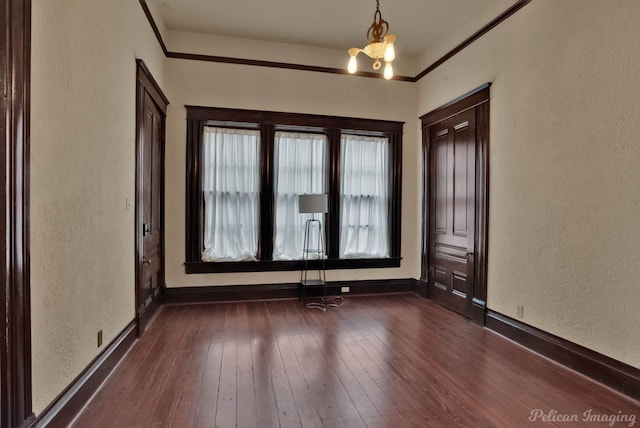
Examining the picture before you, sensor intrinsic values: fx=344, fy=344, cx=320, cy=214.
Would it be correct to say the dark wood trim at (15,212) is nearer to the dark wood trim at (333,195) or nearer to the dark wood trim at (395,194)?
the dark wood trim at (333,195)

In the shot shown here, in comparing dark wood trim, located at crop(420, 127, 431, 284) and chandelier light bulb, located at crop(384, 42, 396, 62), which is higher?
chandelier light bulb, located at crop(384, 42, 396, 62)

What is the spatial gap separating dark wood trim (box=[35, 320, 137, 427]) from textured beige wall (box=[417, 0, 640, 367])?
365cm

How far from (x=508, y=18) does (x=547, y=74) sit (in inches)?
34.9

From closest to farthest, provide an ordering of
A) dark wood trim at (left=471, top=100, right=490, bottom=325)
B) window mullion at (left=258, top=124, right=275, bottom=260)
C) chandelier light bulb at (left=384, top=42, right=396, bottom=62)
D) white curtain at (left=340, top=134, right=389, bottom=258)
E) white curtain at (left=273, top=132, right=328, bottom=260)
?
chandelier light bulb at (left=384, top=42, right=396, bottom=62)
dark wood trim at (left=471, top=100, right=490, bottom=325)
window mullion at (left=258, top=124, right=275, bottom=260)
white curtain at (left=273, top=132, right=328, bottom=260)
white curtain at (left=340, top=134, right=389, bottom=258)

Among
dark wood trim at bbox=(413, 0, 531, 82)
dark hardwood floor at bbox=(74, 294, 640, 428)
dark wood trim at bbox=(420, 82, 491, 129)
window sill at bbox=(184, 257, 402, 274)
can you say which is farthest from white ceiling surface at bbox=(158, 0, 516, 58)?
dark hardwood floor at bbox=(74, 294, 640, 428)

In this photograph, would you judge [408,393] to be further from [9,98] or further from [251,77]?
[251,77]

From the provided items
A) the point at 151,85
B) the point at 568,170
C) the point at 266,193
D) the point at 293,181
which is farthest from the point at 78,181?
the point at 568,170

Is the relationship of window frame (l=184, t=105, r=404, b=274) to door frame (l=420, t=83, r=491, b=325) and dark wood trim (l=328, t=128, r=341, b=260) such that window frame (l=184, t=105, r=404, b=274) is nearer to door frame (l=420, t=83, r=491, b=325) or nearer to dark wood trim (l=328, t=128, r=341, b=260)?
dark wood trim (l=328, t=128, r=341, b=260)

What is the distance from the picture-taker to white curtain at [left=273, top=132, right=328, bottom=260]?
4898 millimetres

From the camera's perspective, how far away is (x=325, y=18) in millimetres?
4211

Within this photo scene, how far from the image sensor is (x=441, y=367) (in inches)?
111

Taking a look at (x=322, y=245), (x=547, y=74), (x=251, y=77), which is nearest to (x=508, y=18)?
(x=547, y=74)

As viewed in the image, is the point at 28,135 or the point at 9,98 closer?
the point at 9,98

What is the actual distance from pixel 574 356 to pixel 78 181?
3.89m
